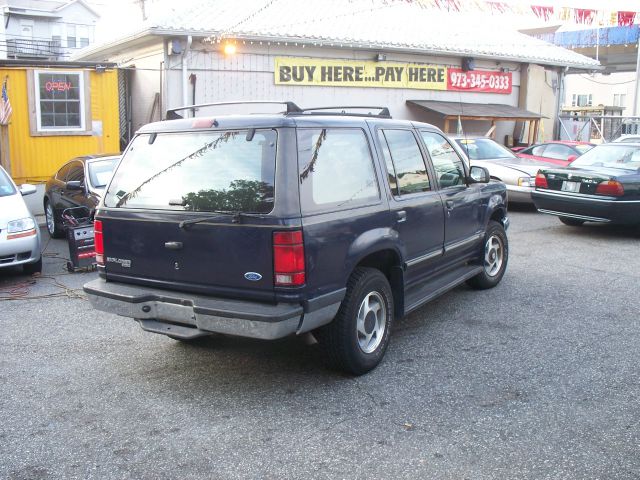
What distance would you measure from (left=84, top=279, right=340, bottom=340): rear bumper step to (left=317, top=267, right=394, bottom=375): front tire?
183mm

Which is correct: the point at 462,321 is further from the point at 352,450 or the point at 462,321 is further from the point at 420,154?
the point at 352,450

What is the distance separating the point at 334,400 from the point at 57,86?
1196 cm

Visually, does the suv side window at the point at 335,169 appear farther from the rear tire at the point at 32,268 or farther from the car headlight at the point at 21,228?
the rear tire at the point at 32,268

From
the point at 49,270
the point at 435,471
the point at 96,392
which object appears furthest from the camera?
the point at 49,270

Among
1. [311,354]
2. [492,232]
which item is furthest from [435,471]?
[492,232]

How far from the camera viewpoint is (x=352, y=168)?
4738mm

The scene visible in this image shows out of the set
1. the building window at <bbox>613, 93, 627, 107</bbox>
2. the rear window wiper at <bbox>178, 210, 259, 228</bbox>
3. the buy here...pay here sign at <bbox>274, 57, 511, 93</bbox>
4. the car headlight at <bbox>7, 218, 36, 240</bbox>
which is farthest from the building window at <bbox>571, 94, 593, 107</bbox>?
the rear window wiper at <bbox>178, 210, 259, 228</bbox>

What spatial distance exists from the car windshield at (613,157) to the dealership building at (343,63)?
2.43 m

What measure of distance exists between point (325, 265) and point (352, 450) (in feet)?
3.85

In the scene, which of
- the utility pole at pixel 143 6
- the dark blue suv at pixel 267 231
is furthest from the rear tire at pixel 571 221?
the utility pole at pixel 143 6

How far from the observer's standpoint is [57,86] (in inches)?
549

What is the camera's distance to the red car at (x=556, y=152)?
47.8 feet

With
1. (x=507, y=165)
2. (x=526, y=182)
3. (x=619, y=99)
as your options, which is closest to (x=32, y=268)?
(x=526, y=182)

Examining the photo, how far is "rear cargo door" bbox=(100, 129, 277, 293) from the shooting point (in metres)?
4.16
